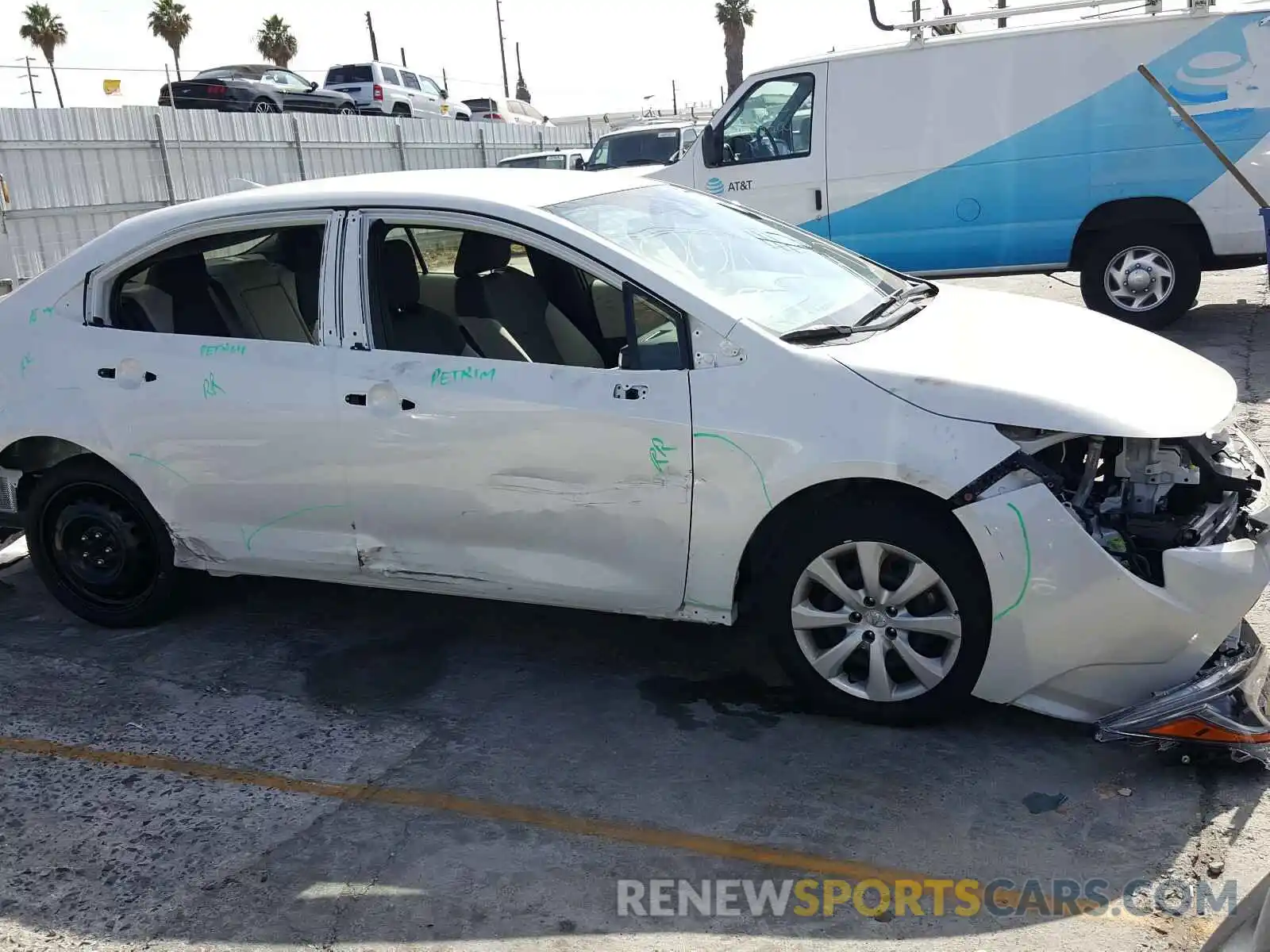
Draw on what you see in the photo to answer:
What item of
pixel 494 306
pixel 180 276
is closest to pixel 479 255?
pixel 494 306

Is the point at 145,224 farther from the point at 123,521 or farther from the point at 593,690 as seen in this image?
the point at 593,690

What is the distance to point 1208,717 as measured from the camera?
3381mm

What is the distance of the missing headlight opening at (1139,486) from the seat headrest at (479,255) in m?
2.03

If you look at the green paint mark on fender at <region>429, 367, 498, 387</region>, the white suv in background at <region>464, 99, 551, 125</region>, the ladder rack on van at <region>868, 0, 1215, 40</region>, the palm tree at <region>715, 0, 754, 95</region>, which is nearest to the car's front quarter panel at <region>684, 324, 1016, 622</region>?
the green paint mark on fender at <region>429, 367, 498, 387</region>

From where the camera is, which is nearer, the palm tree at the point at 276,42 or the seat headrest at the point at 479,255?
the seat headrest at the point at 479,255

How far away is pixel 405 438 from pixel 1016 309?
7.40 feet

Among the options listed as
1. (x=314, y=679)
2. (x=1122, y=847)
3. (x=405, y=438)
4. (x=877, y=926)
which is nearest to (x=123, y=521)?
(x=314, y=679)

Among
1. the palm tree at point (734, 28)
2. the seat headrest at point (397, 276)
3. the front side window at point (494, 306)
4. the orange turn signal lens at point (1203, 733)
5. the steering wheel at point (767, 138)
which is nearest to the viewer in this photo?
the orange turn signal lens at point (1203, 733)

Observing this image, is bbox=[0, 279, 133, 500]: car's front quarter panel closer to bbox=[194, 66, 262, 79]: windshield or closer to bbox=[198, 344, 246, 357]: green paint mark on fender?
bbox=[198, 344, 246, 357]: green paint mark on fender

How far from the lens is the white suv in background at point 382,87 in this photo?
30.7 m

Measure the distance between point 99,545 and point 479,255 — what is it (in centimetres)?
192

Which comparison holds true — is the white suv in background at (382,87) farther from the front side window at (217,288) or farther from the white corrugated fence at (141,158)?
the front side window at (217,288)

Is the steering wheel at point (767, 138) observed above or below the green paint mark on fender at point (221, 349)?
above

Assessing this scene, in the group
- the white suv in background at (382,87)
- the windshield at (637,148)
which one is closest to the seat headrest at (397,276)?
the windshield at (637,148)
